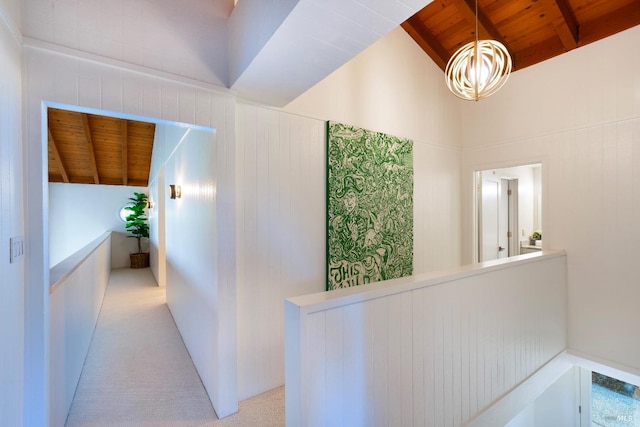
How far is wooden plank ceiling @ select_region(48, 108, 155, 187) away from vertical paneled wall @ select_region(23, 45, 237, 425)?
13.8ft

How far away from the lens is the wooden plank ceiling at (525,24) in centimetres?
294

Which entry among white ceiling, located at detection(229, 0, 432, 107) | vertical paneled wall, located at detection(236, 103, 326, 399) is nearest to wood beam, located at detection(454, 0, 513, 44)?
vertical paneled wall, located at detection(236, 103, 326, 399)

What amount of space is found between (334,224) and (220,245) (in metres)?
1.11

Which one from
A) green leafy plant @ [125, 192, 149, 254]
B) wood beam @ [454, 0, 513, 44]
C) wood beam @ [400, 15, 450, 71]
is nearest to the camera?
wood beam @ [454, 0, 513, 44]

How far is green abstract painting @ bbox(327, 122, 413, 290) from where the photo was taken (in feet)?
9.25

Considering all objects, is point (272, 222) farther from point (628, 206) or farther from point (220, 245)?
point (628, 206)

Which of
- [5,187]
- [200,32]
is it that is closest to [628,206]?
[200,32]

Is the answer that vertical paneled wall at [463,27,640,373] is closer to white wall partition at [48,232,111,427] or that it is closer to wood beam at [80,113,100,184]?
white wall partition at [48,232,111,427]

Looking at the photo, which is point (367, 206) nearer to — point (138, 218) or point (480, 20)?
point (480, 20)

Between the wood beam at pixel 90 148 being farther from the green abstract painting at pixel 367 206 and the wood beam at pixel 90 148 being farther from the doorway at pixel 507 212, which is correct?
the doorway at pixel 507 212

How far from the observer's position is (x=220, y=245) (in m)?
2.13

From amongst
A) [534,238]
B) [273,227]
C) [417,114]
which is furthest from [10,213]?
[534,238]

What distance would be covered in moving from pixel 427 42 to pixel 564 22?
140 cm

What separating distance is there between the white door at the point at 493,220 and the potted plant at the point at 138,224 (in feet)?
25.6
